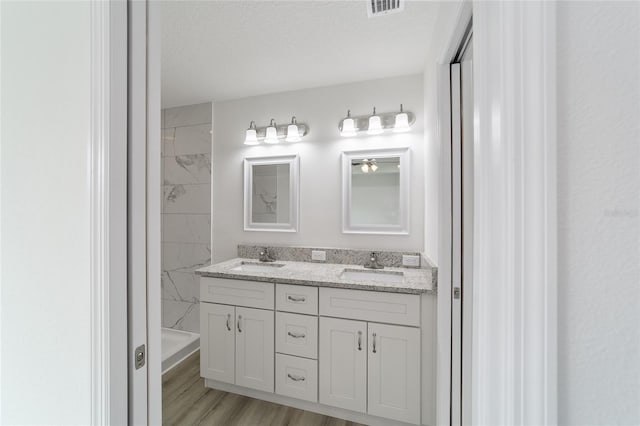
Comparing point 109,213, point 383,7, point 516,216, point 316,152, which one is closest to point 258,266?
point 316,152

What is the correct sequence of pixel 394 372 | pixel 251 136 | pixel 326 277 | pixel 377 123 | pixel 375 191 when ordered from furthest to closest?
pixel 251 136
pixel 375 191
pixel 377 123
pixel 326 277
pixel 394 372

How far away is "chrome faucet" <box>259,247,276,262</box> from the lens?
2.38 meters

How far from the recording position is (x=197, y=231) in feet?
8.96

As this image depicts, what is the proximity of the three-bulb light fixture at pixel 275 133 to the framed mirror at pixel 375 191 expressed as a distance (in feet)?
1.56

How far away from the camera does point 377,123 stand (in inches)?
83.0

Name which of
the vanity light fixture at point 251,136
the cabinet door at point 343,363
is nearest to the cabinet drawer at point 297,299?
the cabinet door at point 343,363

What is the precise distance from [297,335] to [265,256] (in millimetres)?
832

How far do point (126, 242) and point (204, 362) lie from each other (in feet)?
5.77

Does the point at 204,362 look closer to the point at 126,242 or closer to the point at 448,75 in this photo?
the point at 126,242

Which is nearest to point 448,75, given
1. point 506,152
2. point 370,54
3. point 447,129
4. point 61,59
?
point 447,129

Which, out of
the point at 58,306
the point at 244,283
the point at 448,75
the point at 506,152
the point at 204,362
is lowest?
the point at 204,362

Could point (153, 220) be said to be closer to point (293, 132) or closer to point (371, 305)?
point (371, 305)

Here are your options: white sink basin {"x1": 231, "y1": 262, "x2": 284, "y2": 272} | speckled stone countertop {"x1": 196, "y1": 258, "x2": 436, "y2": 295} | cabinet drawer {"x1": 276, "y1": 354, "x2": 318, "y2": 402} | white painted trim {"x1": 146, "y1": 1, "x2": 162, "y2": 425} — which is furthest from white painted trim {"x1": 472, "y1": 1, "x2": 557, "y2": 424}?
white sink basin {"x1": 231, "y1": 262, "x2": 284, "y2": 272}

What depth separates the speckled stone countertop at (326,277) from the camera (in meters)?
1.59
